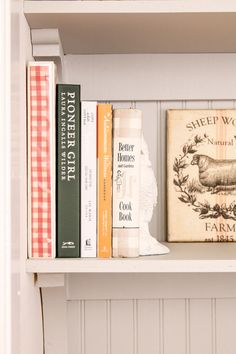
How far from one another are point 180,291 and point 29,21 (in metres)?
0.61

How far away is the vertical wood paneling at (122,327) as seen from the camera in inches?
45.1

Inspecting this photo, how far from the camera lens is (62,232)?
89 cm

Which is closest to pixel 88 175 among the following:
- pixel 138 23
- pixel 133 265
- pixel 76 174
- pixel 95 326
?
pixel 76 174

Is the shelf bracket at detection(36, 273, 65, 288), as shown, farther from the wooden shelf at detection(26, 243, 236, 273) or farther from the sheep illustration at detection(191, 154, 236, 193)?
the sheep illustration at detection(191, 154, 236, 193)

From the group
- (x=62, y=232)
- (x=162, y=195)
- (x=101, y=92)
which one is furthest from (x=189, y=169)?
(x=62, y=232)

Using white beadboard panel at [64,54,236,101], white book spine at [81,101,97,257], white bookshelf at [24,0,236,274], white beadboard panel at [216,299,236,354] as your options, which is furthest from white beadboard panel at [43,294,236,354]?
white beadboard panel at [64,54,236,101]

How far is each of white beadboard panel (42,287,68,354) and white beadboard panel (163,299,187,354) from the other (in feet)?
0.70

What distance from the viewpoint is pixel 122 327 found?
1.15 metres

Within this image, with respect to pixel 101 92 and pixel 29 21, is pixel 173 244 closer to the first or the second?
pixel 101 92

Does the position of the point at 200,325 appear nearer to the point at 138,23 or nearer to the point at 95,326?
the point at 95,326

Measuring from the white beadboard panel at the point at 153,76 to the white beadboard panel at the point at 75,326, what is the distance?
43 centimetres

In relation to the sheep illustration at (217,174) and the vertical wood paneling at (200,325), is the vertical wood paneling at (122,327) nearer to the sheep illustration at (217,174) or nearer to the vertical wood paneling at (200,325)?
the vertical wood paneling at (200,325)

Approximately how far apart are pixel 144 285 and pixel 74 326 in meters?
0.17
